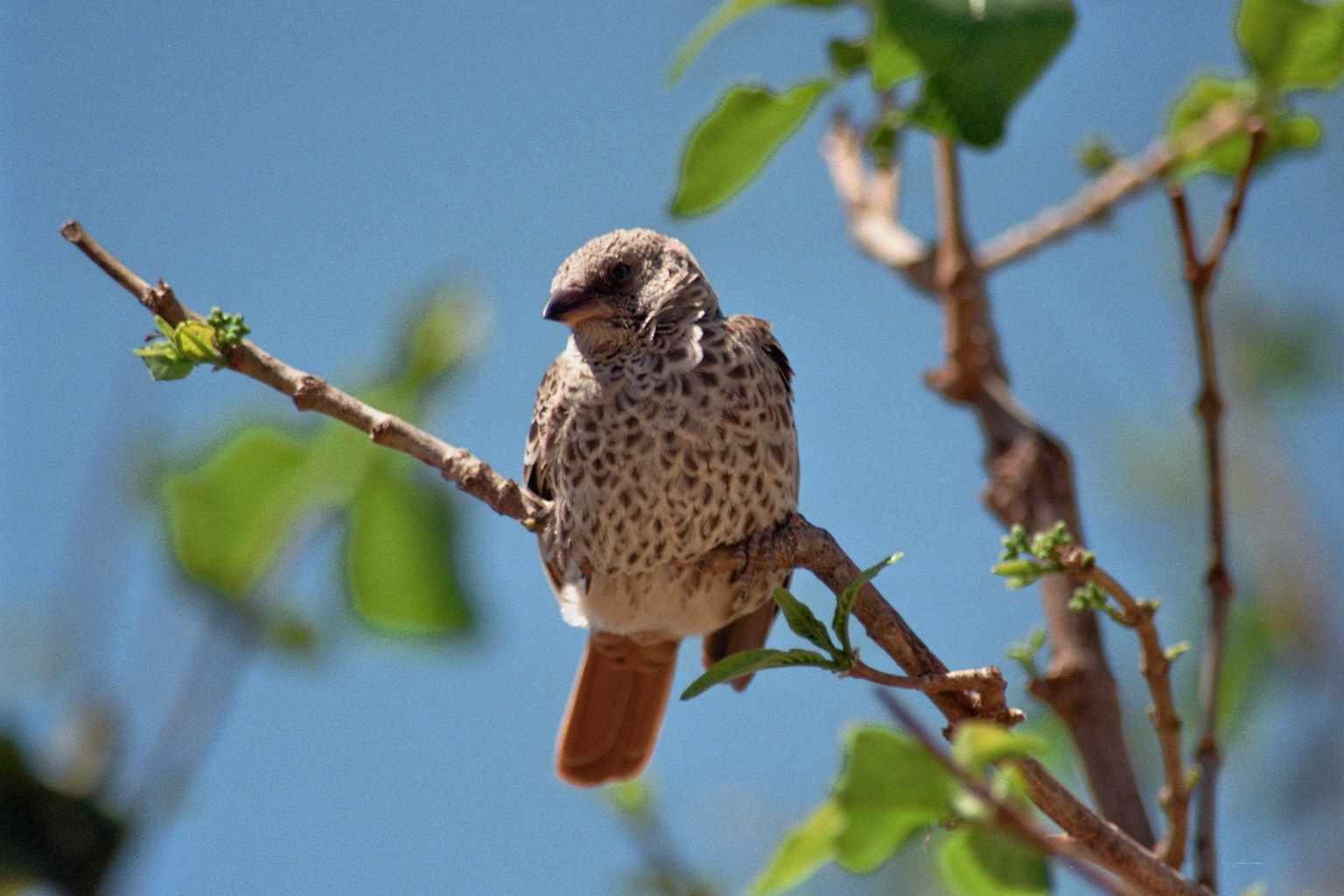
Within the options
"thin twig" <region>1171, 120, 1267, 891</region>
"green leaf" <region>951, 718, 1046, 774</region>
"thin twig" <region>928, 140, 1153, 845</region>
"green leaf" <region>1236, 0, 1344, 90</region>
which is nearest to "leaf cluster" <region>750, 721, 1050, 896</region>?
Answer: "green leaf" <region>951, 718, 1046, 774</region>

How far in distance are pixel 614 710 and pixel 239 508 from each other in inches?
61.5

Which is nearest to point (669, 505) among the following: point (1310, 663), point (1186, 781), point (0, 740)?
point (1186, 781)

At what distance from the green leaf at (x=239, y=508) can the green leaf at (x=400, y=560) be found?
255 millimetres

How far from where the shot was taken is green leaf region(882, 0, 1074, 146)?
6.57ft

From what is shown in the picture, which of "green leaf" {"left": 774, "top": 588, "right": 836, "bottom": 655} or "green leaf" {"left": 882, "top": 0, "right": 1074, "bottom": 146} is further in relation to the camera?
"green leaf" {"left": 882, "top": 0, "right": 1074, "bottom": 146}

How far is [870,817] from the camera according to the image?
1.26 metres

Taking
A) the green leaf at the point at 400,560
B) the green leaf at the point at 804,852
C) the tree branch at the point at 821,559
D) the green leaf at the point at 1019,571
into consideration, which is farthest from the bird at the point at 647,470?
the green leaf at the point at 804,852

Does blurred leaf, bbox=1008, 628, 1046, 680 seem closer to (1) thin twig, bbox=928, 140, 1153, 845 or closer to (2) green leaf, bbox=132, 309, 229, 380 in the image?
(1) thin twig, bbox=928, 140, 1153, 845

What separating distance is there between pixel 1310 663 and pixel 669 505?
8.42ft

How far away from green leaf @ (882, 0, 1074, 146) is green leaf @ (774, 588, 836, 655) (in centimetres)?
84

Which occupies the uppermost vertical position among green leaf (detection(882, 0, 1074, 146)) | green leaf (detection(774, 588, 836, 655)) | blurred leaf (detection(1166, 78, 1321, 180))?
blurred leaf (detection(1166, 78, 1321, 180))

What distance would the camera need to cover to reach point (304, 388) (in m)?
2.07

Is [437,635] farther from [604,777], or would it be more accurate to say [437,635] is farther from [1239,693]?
[1239,693]

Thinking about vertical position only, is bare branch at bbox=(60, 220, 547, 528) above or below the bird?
below
